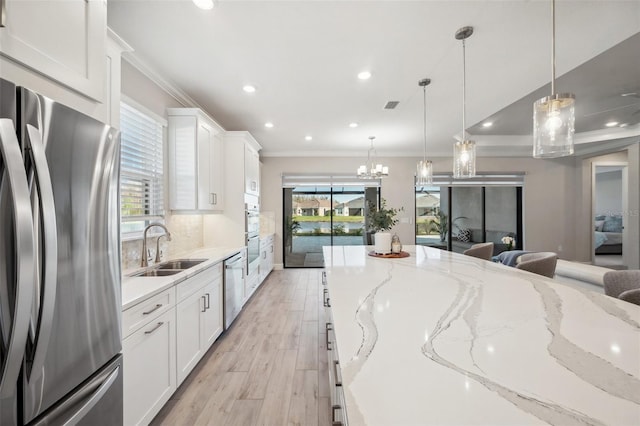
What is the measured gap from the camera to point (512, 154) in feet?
20.0

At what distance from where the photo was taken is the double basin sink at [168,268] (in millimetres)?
2271

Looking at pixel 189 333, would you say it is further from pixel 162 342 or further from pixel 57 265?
pixel 57 265

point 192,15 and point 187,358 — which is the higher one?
point 192,15

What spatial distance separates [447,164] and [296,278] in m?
4.33

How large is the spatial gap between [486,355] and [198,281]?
2133mm

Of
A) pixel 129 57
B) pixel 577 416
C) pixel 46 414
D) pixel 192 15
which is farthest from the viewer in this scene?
pixel 129 57

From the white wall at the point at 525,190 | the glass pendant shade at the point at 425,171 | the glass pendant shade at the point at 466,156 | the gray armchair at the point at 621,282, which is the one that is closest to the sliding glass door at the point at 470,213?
the white wall at the point at 525,190

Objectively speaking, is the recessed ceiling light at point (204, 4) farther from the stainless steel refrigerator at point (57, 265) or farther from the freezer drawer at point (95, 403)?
the freezer drawer at point (95, 403)

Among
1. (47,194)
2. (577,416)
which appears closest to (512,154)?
(577,416)

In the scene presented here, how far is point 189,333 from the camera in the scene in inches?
82.7

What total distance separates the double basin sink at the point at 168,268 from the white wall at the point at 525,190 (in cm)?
343

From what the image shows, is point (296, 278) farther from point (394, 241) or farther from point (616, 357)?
point (616, 357)

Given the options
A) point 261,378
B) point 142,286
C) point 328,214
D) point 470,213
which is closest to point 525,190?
point 470,213

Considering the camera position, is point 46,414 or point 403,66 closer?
point 46,414
